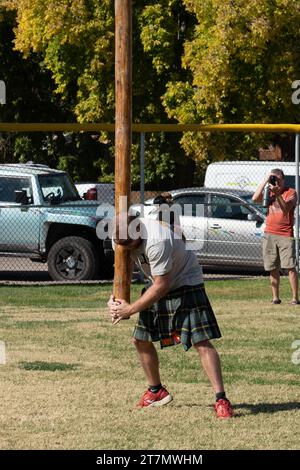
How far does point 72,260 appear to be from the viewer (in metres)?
19.0

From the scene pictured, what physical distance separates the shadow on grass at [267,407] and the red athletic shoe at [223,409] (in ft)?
0.77

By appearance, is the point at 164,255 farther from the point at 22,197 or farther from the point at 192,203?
the point at 192,203

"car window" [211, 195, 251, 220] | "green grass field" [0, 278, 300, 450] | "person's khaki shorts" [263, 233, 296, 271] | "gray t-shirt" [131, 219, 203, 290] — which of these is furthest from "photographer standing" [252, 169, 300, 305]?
"gray t-shirt" [131, 219, 203, 290]

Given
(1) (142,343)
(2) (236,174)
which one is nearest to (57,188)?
(2) (236,174)

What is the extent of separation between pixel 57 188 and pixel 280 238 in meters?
4.42

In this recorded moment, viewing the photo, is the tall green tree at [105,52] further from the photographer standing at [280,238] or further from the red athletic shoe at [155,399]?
the red athletic shoe at [155,399]

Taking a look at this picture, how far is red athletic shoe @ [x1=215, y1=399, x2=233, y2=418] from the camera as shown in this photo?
893 cm

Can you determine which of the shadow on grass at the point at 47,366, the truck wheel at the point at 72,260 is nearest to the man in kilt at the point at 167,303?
the shadow on grass at the point at 47,366

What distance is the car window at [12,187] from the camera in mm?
19203

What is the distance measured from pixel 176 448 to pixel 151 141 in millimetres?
23469

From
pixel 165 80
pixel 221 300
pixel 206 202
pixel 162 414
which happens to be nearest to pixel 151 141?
pixel 165 80

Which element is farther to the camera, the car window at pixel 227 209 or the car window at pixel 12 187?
the car window at pixel 227 209

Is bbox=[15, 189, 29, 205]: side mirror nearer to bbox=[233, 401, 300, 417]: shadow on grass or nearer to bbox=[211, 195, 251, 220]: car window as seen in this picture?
bbox=[211, 195, 251, 220]: car window
